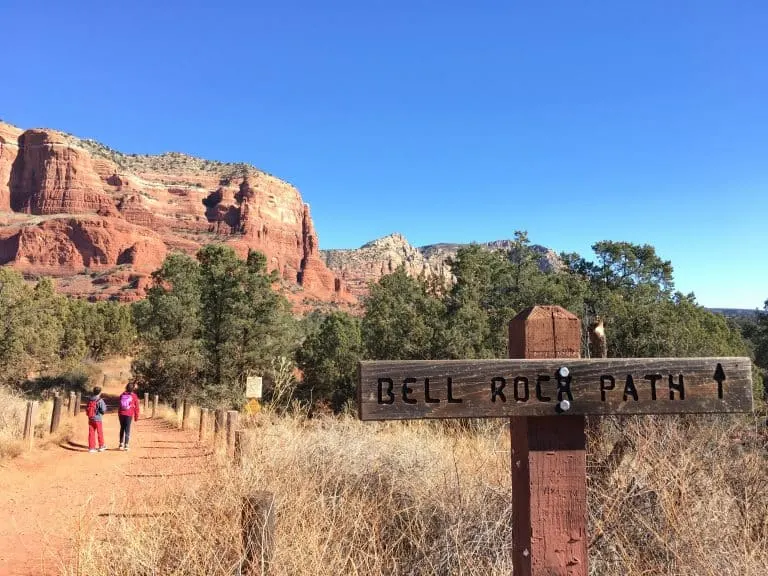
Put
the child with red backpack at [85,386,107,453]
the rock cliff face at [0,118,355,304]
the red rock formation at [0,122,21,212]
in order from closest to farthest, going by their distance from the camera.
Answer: the child with red backpack at [85,386,107,453] → the rock cliff face at [0,118,355,304] → the red rock formation at [0,122,21,212]

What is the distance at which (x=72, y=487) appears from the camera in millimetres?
8125

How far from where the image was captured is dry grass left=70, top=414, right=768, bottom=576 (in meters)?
2.82

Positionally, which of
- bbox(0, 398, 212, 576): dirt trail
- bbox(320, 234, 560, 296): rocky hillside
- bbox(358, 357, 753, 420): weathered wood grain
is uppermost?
bbox(320, 234, 560, 296): rocky hillside

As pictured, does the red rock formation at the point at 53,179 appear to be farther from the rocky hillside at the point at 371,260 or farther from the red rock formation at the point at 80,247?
the rocky hillside at the point at 371,260

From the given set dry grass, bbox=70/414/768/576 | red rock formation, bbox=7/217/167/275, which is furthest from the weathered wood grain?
red rock formation, bbox=7/217/167/275

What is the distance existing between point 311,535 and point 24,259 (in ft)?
417

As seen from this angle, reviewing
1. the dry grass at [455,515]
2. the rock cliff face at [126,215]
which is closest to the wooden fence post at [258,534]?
the dry grass at [455,515]

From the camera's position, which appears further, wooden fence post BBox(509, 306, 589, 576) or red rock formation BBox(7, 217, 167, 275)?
red rock formation BBox(7, 217, 167, 275)

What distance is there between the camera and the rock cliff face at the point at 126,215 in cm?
10850

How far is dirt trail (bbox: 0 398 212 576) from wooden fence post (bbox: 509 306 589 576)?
2.66m

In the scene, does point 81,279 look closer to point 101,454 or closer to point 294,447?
point 101,454

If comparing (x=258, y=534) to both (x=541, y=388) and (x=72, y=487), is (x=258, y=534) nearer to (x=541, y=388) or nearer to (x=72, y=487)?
(x=541, y=388)

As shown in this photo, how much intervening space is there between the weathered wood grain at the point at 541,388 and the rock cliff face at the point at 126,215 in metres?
100.0

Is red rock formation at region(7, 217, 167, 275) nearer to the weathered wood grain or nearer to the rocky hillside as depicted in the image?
the rocky hillside
